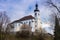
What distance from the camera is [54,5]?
68.2ft

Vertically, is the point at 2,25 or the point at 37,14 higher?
the point at 37,14

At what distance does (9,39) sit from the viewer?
29.3 m

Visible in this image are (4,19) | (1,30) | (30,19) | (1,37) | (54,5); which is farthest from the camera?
(30,19)

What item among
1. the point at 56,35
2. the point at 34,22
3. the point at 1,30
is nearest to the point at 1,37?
the point at 1,30

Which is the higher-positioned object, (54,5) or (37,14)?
(37,14)

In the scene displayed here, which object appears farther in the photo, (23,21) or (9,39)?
(23,21)

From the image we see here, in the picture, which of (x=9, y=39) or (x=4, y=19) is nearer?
(x=9, y=39)

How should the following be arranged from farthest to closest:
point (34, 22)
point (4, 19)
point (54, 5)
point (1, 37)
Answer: point (34, 22)
point (4, 19)
point (1, 37)
point (54, 5)

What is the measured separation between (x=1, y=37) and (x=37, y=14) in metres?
40.4

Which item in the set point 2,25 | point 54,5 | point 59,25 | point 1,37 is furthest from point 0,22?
point 59,25

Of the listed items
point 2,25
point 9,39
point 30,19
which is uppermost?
point 30,19

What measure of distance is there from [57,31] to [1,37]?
1391cm

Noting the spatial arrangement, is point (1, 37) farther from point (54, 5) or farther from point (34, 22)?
point (34, 22)

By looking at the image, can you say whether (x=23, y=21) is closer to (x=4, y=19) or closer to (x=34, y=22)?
(x=34, y=22)
